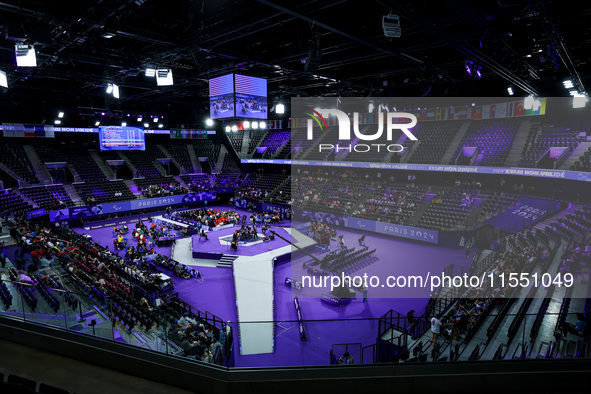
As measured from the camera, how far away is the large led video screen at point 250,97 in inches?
544

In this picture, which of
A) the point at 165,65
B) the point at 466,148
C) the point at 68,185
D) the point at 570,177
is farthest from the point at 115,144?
the point at 570,177

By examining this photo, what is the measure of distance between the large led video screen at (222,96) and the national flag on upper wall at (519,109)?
21579 millimetres

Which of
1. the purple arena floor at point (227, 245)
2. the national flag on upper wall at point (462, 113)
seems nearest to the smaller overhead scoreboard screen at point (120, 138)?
the purple arena floor at point (227, 245)

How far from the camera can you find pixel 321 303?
14.2 meters

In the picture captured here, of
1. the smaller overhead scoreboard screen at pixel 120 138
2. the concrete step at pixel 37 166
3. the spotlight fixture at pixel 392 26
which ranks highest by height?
the spotlight fixture at pixel 392 26

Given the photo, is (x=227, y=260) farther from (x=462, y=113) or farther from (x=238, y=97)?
(x=462, y=113)

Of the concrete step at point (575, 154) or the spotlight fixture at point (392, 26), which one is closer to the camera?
the spotlight fixture at point (392, 26)

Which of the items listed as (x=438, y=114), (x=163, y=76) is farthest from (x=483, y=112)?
(x=163, y=76)

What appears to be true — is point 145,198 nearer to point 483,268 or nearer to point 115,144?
point 115,144

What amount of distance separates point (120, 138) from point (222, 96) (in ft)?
71.1

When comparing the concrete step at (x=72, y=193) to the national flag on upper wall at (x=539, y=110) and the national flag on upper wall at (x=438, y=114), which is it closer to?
the national flag on upper wall at (x=438, y=114)

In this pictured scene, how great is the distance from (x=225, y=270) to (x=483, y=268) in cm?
1264

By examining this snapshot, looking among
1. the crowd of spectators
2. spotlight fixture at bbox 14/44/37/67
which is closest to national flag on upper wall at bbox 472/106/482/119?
the crowd of spectators

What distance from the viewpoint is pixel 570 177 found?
1816cm
